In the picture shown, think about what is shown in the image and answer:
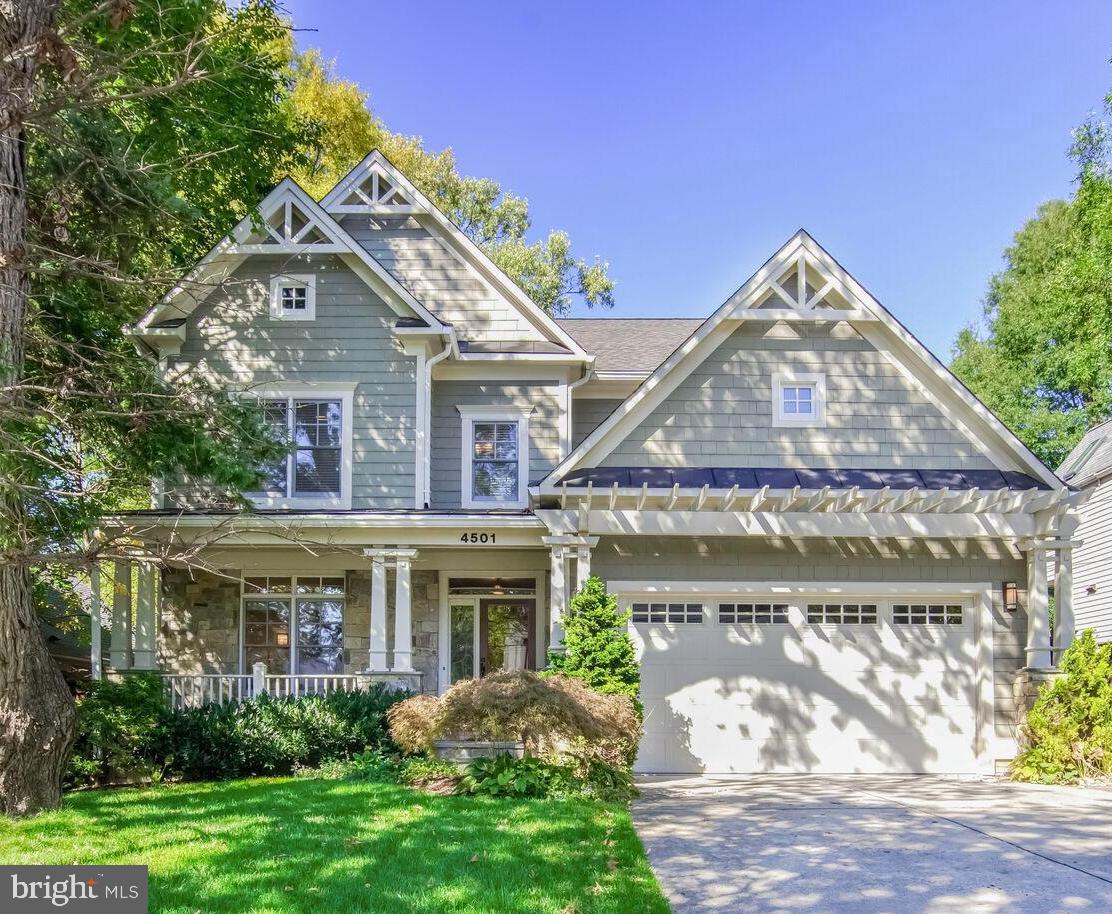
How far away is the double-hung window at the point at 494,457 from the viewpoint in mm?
13734

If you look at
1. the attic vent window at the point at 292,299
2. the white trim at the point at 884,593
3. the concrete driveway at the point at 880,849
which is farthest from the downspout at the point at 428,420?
the concrete driveway at the point at 880,849

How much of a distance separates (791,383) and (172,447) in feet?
24.8

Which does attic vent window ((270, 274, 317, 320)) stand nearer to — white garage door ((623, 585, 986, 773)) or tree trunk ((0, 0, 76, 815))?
tree trunk ((0, 0, 76, 815))

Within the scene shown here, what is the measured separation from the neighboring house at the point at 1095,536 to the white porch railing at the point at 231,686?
52.0 ft

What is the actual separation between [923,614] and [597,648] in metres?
4.44

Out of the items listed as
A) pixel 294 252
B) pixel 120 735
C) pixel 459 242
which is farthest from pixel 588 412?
pixel 120 735

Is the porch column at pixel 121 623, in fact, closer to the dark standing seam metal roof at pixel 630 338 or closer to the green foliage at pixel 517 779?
the green foliage at pixel 517 779

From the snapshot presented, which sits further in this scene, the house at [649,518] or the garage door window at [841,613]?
the garage door window at [841,613]

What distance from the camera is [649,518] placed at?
1148 centimetres

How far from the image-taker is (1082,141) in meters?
19.3

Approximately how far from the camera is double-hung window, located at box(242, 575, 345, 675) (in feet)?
45.1

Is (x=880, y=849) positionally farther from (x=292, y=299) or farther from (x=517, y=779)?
(x=292, y=299)

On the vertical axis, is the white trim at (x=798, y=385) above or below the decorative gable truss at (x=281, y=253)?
below


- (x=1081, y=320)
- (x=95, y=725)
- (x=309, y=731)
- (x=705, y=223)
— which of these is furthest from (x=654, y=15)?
(x=95, y=725)
